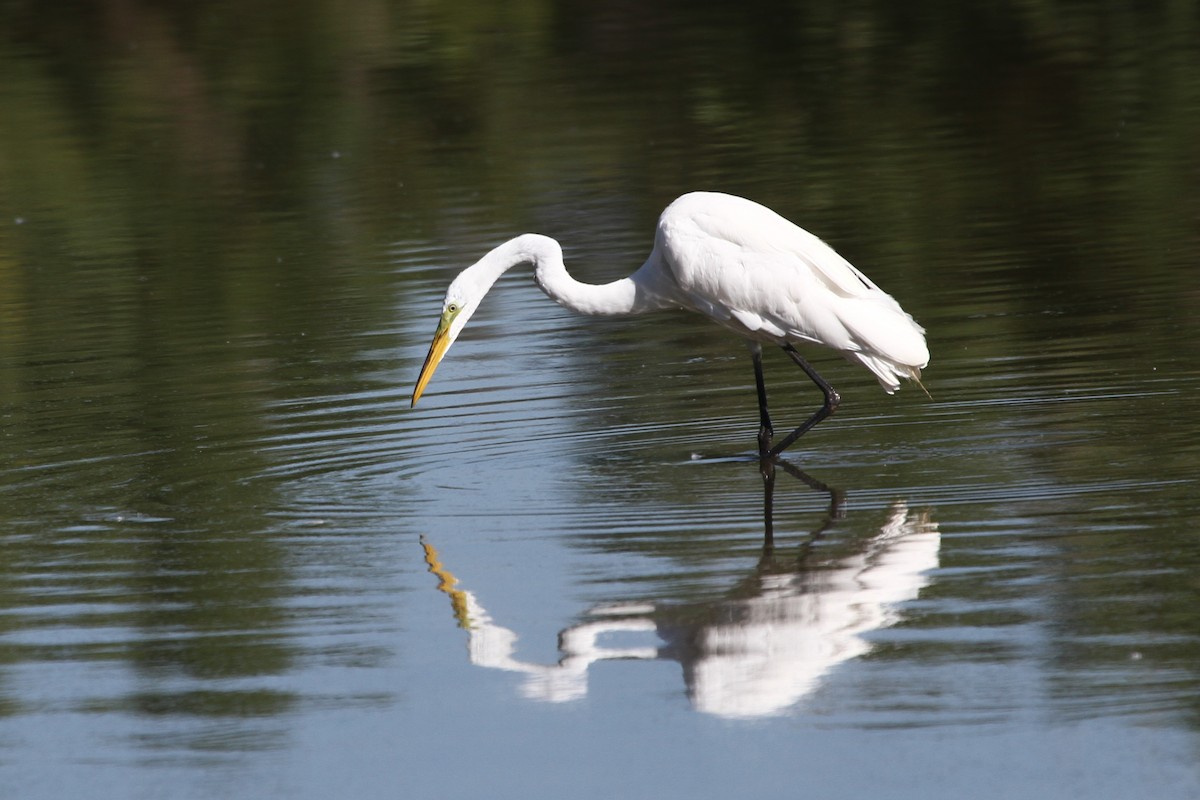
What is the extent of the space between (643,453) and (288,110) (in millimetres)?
16450

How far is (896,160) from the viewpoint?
17.9 meters

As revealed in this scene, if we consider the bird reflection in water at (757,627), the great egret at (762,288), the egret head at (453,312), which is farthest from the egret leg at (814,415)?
the bird reflection in water at (757,627)

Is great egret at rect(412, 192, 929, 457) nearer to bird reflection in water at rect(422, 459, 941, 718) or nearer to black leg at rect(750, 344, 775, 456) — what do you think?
black leg at rect(750, 344, 775, 456)

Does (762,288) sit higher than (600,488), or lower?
higher

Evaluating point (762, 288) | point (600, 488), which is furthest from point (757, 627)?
point (762, 288)

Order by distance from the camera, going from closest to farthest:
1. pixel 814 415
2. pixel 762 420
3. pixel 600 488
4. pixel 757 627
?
pixel 757 627
pixel 600 488
pixel 762 420
pixel 814 415

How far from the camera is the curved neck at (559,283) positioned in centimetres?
902

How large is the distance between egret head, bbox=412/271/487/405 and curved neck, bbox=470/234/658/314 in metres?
0.15

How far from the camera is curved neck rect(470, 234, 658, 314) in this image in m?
9.02

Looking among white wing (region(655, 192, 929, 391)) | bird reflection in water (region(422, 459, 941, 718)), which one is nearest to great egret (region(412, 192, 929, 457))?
white wing (region(655, 192, 929, 391))

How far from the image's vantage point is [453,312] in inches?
347

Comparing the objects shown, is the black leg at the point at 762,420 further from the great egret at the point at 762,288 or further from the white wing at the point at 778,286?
the white wing at the point at 778,286

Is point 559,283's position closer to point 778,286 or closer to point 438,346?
point 438,346

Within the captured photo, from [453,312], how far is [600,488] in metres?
1.10
